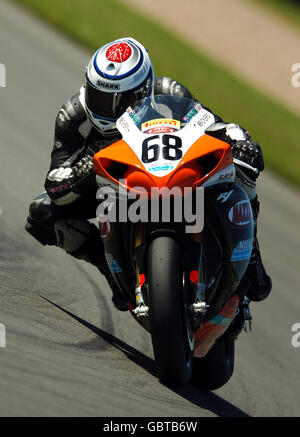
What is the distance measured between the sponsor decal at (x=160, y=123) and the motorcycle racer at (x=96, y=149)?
257mm

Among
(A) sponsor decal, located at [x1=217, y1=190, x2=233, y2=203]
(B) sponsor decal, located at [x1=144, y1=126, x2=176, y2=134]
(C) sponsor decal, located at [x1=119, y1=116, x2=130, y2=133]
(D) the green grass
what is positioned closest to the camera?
(B) sponsor decal, located at [x1=144, y1=126, x2=176, y2=134]

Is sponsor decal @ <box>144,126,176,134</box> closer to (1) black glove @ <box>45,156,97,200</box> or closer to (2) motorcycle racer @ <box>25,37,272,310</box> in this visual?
(2) motorcycle racer @ <box>25,37,272,310</box>

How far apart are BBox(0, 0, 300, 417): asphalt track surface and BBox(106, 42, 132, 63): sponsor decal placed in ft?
4.85

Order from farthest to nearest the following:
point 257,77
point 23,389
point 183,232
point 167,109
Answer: point 257,77 → point 167,109 → point 183,232 → point 23,389

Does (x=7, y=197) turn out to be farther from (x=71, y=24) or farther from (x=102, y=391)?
(x=71, y=24)

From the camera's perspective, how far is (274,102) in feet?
48.2

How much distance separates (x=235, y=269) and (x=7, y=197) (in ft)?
11.9

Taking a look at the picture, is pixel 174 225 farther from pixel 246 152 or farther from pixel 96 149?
pixel 96 149

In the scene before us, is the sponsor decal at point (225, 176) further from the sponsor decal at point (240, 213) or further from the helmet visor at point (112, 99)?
the helmet visor at point (112, 99)

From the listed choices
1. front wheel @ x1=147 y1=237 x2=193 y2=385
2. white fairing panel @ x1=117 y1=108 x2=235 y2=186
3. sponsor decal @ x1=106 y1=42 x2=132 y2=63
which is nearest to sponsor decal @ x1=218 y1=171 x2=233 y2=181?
white fairing panel @ x1=117 y1=108 x2=235 y2=186

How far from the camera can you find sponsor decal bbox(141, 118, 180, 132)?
14.7 ft

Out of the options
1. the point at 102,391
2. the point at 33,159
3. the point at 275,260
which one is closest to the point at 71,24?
the point at 33,159

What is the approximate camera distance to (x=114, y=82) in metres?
5.05

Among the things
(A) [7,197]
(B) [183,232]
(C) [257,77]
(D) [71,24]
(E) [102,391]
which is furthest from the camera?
(C) [257,77]
